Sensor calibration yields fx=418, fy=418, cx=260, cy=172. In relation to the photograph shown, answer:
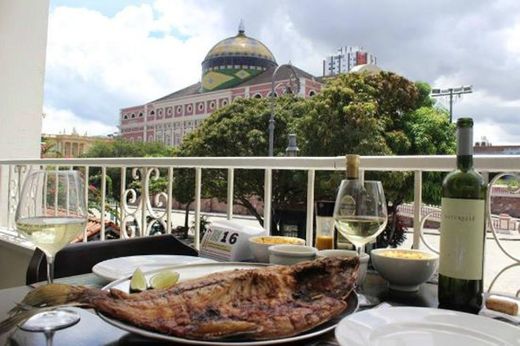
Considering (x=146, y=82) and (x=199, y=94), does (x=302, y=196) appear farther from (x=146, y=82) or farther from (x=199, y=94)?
(x=146, y=82)

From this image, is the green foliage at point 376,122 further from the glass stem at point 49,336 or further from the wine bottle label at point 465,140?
the glass stem at point 49,336

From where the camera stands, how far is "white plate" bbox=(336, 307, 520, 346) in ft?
1.55

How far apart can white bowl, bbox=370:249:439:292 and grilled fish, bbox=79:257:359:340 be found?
0.17 metres

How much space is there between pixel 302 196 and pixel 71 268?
532 inches

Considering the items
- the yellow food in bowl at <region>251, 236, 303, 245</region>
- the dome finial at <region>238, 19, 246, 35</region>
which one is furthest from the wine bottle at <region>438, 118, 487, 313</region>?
the dome finial at <region>238, 19, 246, 35</region>

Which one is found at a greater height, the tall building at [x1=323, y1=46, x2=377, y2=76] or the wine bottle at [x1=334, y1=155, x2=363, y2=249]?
the tall building at [x1=323, y1=46, x2=377, y2=76]

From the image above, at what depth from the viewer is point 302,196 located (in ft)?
Answer: 47.0

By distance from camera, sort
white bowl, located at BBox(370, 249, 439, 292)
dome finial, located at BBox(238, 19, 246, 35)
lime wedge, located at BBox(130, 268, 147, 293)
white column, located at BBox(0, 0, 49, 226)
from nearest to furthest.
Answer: lime wedge, located at BBox(130, 268, 147, 293) < white bowl, located at BBox(370, 249, 439, 292) < white column, located at BBox(0, 0, 49, 226) < dome finial, located at BBox(238, 19, 246, 35)

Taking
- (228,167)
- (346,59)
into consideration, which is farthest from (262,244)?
(346,59)

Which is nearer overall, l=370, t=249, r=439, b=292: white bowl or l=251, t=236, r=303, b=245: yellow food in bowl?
l=370, t=249, r=439, b=292: white bowl

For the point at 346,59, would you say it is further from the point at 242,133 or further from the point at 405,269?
the point at 405,269

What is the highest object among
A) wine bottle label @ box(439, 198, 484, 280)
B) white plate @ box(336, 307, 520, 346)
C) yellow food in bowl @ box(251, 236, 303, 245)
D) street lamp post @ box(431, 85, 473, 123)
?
street lamp post @ box(431, 85, 473, 123)

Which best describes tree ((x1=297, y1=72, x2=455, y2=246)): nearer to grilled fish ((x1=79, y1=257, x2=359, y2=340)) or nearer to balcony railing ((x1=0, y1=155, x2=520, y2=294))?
balcony railing ((x1=0, y1=155, x2=520, y2=294))

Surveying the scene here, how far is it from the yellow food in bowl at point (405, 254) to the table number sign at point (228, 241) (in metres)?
0.31
